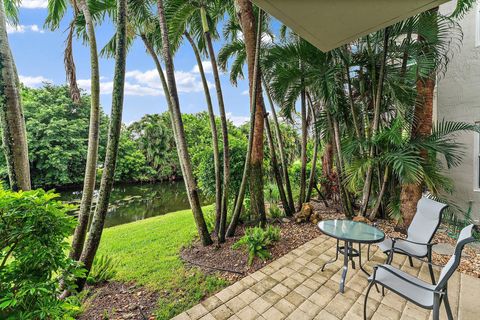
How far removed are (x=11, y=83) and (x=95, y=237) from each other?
1818 mm

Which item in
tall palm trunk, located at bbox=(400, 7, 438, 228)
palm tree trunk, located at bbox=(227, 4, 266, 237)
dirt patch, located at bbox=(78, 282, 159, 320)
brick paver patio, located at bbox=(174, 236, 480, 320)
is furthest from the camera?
tall palm trunk, located at bbox=(400, 7, 438, 228)

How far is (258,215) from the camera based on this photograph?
13.6 ft

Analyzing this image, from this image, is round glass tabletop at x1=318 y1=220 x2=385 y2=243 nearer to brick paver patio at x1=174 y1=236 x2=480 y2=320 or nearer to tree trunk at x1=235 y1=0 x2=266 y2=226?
brick paver patio at x1=174 y1=236 x2=480 y2=320

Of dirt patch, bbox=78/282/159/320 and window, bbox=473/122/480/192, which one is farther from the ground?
window, bbox=473/122/480/192

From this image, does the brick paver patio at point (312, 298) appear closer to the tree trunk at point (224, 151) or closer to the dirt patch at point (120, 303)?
the dirt patch at point (120, 303)

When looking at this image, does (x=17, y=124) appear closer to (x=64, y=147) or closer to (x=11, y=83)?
(x=11, y=83)

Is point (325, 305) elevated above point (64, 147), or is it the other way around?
point (64, 147)

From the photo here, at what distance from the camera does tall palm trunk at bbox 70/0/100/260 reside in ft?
8.39

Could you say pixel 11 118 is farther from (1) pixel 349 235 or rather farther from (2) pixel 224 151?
(1) pixel 349 235

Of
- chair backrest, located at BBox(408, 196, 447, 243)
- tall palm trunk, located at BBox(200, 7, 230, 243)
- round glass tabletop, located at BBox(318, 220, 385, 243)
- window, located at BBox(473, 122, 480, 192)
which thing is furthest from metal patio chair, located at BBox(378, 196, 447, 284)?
window, located at BBox(473, 122, 480, 192)

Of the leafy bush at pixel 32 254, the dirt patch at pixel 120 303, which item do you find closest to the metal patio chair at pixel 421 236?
the dirt patch at pixel 120 303

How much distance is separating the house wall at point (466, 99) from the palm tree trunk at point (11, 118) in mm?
7800

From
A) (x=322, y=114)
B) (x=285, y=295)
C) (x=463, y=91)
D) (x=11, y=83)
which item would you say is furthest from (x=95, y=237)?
(x=463, y=91)

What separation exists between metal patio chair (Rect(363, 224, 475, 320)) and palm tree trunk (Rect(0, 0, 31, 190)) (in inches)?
141
